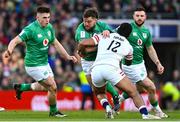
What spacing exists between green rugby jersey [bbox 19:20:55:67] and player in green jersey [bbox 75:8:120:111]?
0.69 meters

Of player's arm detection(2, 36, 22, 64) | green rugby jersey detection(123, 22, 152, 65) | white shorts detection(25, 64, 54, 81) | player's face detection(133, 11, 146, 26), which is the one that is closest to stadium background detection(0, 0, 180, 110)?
white shorts detection(25, 64, 54, 81)

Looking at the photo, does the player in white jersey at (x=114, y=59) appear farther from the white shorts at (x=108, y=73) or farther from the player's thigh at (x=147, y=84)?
the player's thigh at (x=147, y=84)

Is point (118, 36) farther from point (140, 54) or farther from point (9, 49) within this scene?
point (140, 54)

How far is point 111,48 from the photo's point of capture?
1728cm

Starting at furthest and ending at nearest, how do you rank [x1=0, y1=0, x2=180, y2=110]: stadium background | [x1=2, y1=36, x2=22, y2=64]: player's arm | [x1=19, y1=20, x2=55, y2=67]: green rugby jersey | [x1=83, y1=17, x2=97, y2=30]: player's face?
[x1=0, y1=0, x2=180, y2=110]: stadium background, [x1=19, y1=20, x2=55, y2=67]: green rugby jersey, [x1=83, y1=17, x2=97, y2=30]: player's face, [x1=2, y1=36, x2=22, y2=64]: player's arm

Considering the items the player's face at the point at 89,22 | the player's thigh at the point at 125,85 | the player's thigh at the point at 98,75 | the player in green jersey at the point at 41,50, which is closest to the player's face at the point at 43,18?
the player in green jersey at the point at 41,50

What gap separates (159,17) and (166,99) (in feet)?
19.3

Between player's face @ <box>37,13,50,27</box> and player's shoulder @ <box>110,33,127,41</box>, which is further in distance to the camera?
player's face @ <box>37,13,50,27</box>

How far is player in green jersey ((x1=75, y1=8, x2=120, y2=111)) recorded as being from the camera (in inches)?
723

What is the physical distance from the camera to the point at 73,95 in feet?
95.2

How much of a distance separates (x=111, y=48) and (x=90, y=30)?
178 cm

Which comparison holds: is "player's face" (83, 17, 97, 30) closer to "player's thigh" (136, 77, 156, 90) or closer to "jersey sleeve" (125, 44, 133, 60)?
"jersey sleeve" (125, 44, 133, 60)

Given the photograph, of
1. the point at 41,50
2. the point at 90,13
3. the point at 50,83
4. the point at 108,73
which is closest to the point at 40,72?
the point at 50,83

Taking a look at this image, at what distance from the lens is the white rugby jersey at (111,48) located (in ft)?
56.7
